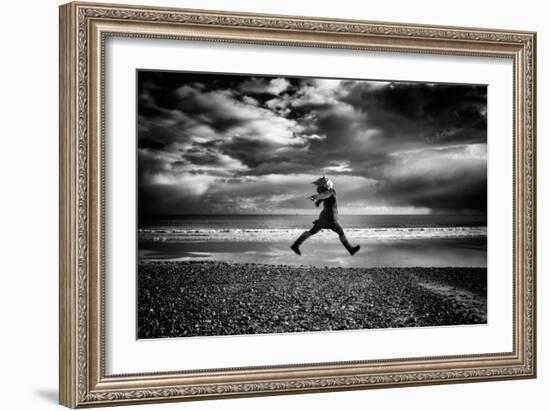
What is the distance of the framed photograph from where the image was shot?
5422 mm

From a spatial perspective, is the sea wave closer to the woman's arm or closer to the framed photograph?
the framed photograph

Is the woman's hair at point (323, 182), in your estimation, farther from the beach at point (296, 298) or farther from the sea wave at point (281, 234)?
the beach at point (296, 298)

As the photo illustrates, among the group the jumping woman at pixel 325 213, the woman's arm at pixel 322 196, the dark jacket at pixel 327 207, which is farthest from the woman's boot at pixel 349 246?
the woman's arm at pixel 322 196

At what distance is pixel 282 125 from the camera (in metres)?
5.82

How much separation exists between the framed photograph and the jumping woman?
0.03ft

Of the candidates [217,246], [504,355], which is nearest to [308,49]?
[217,246]

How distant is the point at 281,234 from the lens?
583 cm

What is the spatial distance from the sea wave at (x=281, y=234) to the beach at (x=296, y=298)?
0.13 m

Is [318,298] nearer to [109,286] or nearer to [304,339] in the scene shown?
[304,339]

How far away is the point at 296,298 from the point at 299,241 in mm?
302

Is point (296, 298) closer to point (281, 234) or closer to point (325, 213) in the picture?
point (281, 234)

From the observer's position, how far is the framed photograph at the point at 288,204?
5.42 m

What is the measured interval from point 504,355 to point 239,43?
2319 millimetres

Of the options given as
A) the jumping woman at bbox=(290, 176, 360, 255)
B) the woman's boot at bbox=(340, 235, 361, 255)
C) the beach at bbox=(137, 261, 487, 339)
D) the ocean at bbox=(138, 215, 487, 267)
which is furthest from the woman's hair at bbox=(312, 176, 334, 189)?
the beach at bbox=(137, 261, 487, 339)
